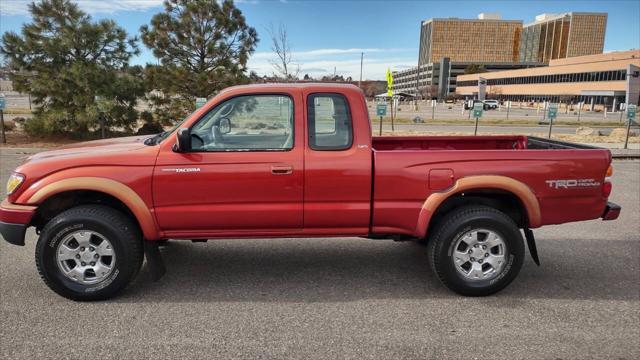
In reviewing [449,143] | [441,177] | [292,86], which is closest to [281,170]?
[292,86]

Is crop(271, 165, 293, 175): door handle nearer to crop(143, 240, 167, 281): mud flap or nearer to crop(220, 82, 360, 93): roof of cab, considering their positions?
crop(220, 82, 360, 93): roof of cab

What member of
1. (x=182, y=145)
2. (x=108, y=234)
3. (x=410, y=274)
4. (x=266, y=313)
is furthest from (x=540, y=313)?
(x=108, y=234)

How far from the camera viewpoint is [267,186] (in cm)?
393

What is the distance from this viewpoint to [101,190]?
3807mm

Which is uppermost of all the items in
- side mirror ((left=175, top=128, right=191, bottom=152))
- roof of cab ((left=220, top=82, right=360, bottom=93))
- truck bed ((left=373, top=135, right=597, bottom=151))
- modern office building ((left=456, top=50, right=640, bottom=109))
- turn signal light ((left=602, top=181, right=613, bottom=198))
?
modern office building ((left=456, top=50, right=640, bottom=109))

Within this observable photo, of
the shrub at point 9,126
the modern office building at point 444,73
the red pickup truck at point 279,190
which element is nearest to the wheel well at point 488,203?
the red pickup truck at point 279,190

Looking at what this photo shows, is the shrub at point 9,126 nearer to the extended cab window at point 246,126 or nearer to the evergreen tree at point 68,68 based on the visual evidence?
the evergreen tree at point 68,68

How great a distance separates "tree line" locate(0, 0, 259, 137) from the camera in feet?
45.9

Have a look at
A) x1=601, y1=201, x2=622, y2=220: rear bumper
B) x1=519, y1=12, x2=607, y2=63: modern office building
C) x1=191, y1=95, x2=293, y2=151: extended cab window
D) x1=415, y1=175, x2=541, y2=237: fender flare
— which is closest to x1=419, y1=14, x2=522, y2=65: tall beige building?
x1=519, y1=12, x2=607, y2=63: modern office building

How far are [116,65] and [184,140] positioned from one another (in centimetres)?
1270

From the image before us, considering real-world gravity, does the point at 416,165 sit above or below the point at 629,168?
above

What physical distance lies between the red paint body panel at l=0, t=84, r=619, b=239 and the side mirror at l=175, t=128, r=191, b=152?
0.07 metres

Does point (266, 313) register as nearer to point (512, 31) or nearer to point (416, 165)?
point (416, 165)

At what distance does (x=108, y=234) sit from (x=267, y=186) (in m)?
1.38
